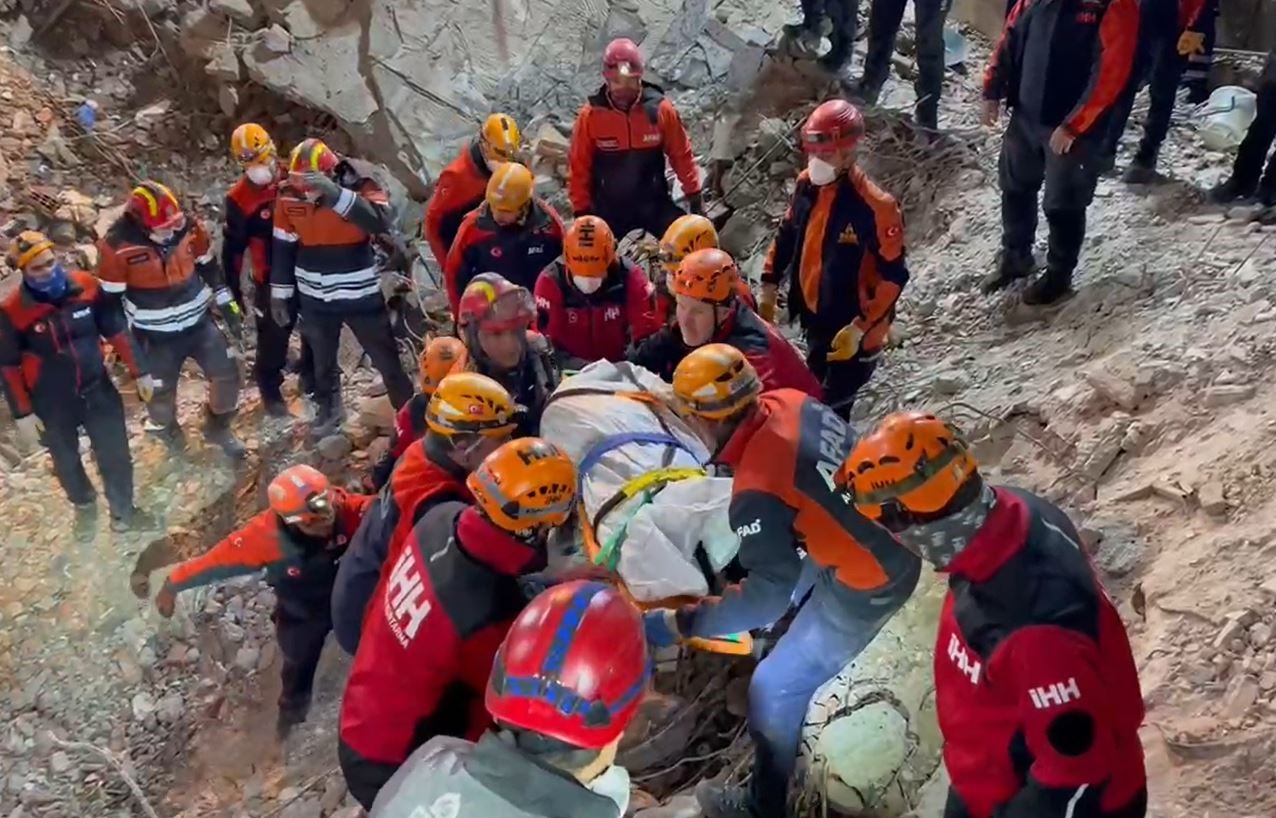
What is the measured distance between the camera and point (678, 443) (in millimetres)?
3920

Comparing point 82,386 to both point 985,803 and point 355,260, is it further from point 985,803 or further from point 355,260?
point 985,803

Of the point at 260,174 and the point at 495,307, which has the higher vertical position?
the point at 260,174

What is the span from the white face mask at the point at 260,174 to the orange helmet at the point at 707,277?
269cm

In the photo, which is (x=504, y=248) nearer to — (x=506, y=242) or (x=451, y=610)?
(x=506, y=242)

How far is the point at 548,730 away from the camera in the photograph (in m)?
2.05

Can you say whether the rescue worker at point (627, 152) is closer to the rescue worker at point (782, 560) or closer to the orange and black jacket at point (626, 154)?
the orange and black jacket at point (626, 154)

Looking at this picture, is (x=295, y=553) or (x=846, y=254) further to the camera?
(x=846, y=254)

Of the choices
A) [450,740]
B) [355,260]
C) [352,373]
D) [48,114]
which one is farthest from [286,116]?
[450,740]

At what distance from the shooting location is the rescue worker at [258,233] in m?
5.71

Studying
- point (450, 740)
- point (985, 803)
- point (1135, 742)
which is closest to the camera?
point (450, 740)

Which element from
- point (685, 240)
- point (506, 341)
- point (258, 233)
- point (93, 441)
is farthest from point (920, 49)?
point (93, 441)

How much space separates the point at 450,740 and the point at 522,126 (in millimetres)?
6695

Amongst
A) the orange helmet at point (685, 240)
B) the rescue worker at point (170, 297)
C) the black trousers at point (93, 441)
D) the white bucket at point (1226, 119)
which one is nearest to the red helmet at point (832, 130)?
the orange helmet at point (685, 240)

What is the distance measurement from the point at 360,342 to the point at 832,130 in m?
2.83
